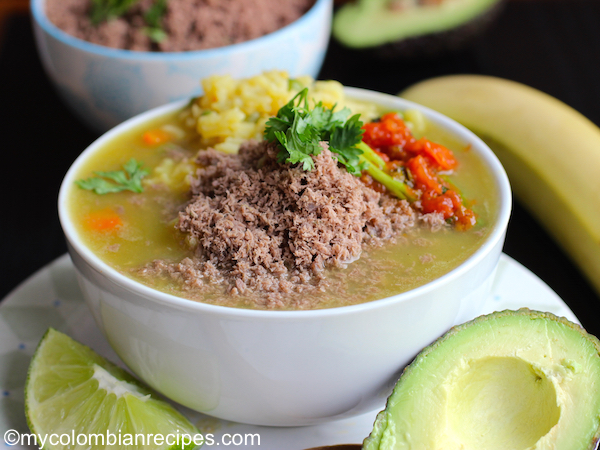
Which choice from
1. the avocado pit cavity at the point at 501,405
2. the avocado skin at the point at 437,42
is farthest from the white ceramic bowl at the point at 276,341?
the avocado skin at the point at 437,42

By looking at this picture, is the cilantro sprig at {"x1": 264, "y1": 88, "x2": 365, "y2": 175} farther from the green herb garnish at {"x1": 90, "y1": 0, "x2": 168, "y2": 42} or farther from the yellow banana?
the green herb garnish at {"x1": 90, "y1": 0, "x2": 168, "y2": 42}

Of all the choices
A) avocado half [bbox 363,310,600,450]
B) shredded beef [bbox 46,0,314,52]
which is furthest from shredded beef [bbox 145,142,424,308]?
shredded beef [bbox 46,0,314,52]

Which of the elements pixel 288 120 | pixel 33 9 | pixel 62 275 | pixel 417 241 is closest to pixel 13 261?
pixel 62 275

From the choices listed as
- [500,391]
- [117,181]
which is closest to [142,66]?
[117,181]

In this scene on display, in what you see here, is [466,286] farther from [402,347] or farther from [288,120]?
[288,120]

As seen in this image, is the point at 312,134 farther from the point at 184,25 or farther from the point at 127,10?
the point at 127,10

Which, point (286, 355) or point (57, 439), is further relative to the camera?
point (57, 439)

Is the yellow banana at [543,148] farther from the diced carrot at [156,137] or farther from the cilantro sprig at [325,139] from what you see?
the diced carrot at [156,137]
